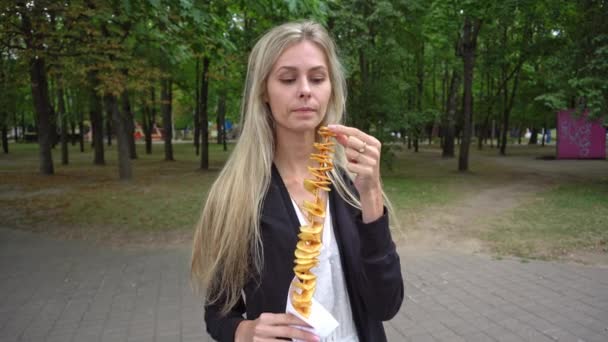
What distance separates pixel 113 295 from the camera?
18.3 ft

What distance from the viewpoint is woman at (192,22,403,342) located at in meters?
1.55

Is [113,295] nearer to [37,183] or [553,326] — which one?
[553,326]

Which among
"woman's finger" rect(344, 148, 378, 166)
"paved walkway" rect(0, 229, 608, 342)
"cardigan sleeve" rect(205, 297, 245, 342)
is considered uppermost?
"woman's finger" rect(344, 148, 378, 166)

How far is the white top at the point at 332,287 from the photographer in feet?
5.44

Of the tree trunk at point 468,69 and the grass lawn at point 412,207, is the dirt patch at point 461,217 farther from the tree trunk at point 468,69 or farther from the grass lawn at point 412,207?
the tree trunk at point 468,69

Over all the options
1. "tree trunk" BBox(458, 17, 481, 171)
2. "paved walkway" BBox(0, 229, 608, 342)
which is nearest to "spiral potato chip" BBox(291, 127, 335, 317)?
"paved walkway" BBox(0, 229, 608, 342)

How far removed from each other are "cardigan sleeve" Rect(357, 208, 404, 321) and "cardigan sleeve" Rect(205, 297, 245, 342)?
0.55 metres

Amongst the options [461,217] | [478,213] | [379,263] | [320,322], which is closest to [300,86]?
[379,263]

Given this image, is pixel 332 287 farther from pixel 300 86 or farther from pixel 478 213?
pixel 478 213

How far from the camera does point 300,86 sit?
1.62 m

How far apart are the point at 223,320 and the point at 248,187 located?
562 mm

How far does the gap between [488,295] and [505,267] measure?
1267mm

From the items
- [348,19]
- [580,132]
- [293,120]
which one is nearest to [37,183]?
[348,19]

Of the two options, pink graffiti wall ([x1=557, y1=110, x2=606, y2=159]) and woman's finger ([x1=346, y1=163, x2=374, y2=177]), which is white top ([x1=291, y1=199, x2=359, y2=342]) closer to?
woman's finger ([x1=346, y1=163, x2=374, y2=177])
